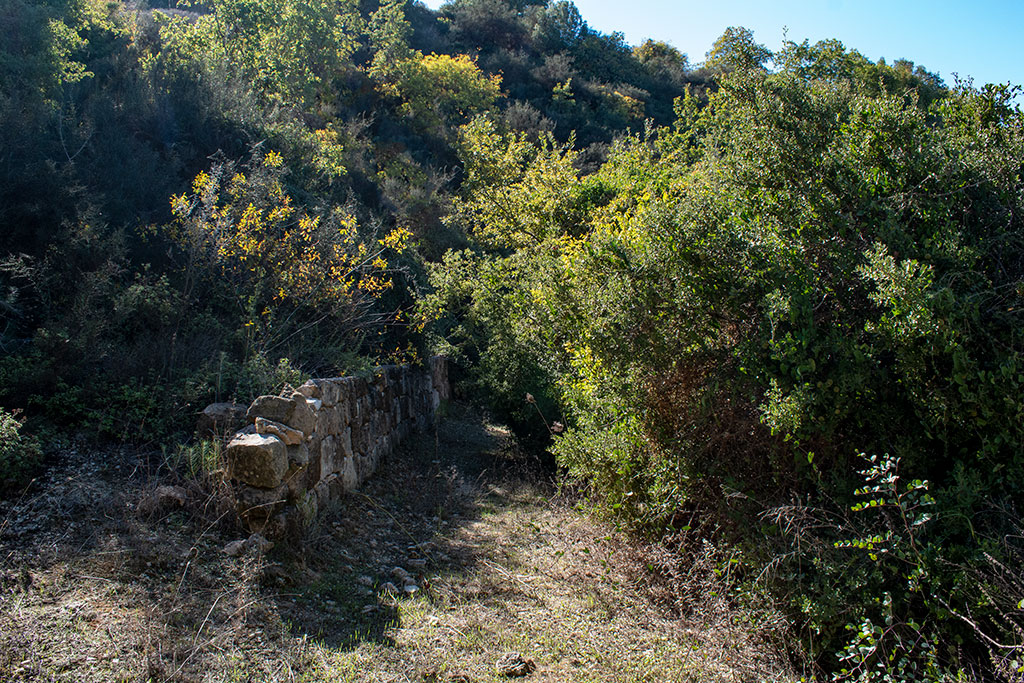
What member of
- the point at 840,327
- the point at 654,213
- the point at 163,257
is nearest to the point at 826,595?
the point at 840,327

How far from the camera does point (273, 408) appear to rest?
548 centimetres

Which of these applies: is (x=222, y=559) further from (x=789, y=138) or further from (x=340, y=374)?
(x=789, y=138)

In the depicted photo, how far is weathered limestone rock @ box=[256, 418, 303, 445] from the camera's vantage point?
17.0ft

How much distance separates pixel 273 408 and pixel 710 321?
349 cm

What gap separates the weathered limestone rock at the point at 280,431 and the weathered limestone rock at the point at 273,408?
0.07 meters

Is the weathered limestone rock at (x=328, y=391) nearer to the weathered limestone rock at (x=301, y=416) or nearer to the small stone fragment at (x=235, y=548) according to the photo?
the weathered limestone rock at (x=301, y=416)

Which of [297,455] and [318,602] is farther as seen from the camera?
[297,455]

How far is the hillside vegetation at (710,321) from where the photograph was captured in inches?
135

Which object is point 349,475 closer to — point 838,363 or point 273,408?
point 273,408

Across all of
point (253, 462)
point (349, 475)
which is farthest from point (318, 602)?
point (349, 475)

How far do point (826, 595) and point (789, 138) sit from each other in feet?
11.1

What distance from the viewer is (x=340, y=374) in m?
7.56

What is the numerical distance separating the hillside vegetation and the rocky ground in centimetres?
36

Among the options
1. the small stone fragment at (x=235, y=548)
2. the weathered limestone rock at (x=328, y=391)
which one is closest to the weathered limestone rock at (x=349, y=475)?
the weathered limestone rock at (x=328, y=391)
